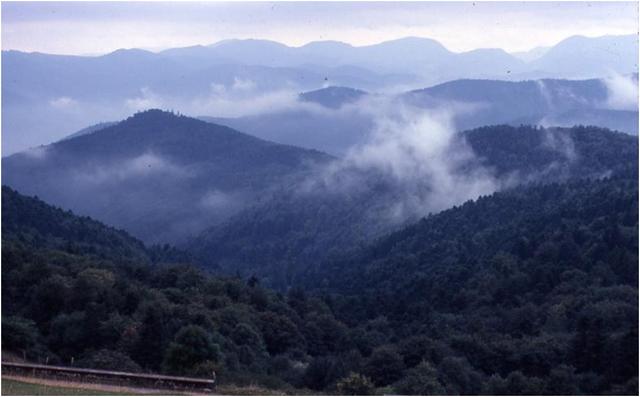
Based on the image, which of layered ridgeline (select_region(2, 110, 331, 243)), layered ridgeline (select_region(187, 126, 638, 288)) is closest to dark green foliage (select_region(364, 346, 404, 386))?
layered ridgeline (select_region(187, 126, 638, 288))

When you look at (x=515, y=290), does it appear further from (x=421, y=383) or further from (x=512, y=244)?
(x=421, y=383)

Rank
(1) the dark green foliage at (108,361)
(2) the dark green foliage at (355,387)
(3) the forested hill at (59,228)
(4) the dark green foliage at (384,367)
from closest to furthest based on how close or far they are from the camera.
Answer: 1. (2) the dark green foliage at (355,387)
2. (1) the dark green foliage at (108,361)
3. (4) the dark green foliage at (384,367)
4. (3) the forested hill at (59,228)

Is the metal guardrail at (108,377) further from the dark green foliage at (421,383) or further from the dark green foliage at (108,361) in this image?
the dark green foliage at (421,383)

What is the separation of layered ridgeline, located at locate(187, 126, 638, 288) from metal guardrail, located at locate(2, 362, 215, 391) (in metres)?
83.3

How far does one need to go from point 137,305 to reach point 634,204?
38118 millimetres

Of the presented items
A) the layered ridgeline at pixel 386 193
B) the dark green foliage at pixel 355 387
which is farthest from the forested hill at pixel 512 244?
the dark green foliage at pixel 355 387

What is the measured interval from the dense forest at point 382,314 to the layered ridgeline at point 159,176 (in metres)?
81.8

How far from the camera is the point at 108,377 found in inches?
755

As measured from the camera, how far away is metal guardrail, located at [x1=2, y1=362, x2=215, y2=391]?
18922 mm

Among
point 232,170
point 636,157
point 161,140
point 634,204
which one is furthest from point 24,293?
point 161,140

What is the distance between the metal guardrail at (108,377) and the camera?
745 inches

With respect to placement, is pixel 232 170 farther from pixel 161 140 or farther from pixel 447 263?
pixel 447 263

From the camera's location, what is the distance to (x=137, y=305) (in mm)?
39969

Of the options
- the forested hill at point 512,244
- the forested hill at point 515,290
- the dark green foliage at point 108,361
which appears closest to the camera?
the dark green foliage at point 108,361
